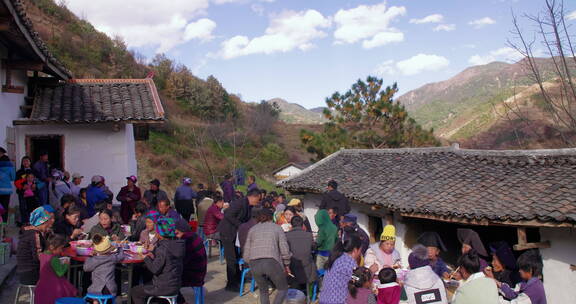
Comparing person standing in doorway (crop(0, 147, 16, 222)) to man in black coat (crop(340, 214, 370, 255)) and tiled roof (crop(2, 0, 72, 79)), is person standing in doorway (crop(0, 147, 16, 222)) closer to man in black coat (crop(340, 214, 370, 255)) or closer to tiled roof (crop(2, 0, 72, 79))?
tiled roof (crop(2, 0, 72, 79))

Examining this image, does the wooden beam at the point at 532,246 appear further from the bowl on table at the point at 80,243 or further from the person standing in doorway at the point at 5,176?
the person standing in doorway at the point at 5,176

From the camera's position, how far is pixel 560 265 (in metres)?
8.49

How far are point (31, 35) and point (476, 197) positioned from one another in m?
9.47

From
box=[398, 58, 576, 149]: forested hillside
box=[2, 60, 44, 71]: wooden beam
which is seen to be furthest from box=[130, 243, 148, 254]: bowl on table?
box=[398, 58, 576, 149]: forested hillside

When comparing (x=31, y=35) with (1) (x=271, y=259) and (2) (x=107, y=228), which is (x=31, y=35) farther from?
(1) (x=271, y=259)

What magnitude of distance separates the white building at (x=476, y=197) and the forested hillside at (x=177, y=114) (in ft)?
55.8

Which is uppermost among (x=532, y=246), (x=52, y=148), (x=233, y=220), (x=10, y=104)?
(x=10, y=104)

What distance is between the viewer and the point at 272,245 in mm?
6578

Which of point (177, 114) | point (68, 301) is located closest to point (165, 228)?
point (68, 301)

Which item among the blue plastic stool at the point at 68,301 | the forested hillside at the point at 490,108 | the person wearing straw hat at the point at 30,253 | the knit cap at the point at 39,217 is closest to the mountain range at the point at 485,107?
the forested hillside at the point at 490,108

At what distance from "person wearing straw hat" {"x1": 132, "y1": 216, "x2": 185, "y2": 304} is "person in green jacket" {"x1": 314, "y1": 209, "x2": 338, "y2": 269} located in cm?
306

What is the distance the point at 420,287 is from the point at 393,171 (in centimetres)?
929

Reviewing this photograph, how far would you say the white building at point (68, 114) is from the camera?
429 inches

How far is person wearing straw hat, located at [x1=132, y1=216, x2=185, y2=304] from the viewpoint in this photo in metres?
5.75
